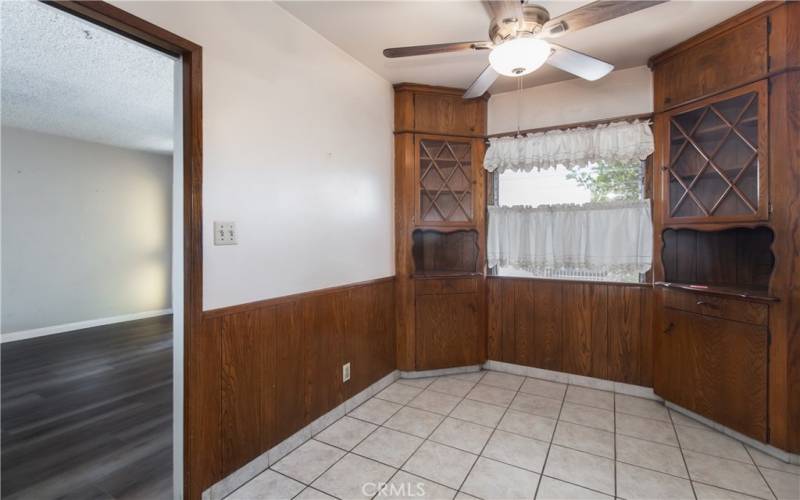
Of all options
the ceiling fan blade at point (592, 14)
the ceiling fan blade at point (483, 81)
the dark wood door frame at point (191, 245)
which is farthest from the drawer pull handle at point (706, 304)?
the dark wood door frame at point (191, 245)

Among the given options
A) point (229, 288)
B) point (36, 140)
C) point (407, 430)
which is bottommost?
point (407, 430)

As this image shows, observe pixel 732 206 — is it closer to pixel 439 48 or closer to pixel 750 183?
pixel 750 183

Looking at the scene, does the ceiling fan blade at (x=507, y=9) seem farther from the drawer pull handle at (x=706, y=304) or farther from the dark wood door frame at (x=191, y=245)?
the drawer pull handle at (x=706, y=304)

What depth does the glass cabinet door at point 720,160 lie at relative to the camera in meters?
2.08

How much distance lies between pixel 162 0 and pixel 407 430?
254cm

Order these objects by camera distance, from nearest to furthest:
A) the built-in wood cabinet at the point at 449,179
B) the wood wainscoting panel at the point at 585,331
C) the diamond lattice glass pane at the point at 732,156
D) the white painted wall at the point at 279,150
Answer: the white painted wall at the point at 279,150 → the diamond lattice glass pane at the point at 732,156 → the wood wainscoting panel at the point at 585,331 → the built-in wood cabinet at the point at 449,179

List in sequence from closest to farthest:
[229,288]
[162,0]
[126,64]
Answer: [162,0], [229,288], [126,64]

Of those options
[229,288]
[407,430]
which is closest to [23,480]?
[229,288]

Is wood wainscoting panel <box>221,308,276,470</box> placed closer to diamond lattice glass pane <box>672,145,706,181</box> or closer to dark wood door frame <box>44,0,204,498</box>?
dark wood door frame <box>44,0,204,498</box>

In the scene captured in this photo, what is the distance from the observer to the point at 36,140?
440 cm

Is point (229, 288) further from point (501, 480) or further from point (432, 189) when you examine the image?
point (432, 189)

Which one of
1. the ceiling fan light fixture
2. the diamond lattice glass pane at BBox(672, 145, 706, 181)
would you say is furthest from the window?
the ceiling fan light fixture

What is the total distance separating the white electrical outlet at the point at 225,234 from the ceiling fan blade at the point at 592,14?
1.75 metres

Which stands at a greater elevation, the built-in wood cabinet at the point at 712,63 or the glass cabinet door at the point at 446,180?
the built-in wood cabinet at the point at 712,63
